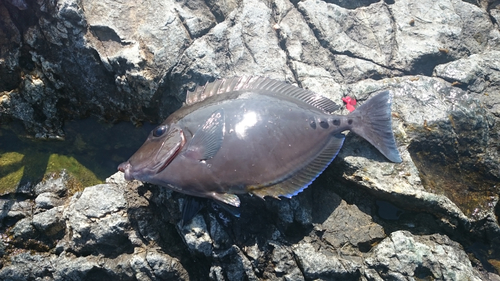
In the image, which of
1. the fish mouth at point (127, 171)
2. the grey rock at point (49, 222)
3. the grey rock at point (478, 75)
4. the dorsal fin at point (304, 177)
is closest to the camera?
the dorsal fin at point (304, 177)

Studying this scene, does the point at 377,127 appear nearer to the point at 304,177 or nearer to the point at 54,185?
the point at 304,177

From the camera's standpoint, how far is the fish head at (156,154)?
3.53 m

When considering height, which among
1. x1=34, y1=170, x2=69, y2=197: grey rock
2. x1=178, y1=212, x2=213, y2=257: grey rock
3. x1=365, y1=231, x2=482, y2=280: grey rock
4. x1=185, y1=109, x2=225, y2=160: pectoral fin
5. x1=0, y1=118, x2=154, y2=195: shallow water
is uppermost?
x1=185, y1=109, x2=225, y2=160: pectoral fin

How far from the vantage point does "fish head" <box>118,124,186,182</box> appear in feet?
11.6

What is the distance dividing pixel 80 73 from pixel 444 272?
5.04 meters

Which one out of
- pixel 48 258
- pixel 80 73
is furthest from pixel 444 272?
pixel 80 73

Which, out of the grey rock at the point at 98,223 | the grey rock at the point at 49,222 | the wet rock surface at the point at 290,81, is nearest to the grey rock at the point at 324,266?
the wet rock surface at the point at 290,81

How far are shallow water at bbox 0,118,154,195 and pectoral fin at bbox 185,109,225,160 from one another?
1.72 meters

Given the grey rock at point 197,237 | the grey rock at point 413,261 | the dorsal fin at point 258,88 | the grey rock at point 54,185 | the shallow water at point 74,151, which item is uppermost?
the dorsal fin at point 258,88

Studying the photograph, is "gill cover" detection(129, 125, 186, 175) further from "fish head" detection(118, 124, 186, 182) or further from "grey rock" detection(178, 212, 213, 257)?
"grey rock" detection(178, 212, 213, 257)

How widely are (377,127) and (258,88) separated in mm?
1432

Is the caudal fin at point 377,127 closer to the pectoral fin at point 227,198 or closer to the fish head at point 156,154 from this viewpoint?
the pectoral fin at point 227,198

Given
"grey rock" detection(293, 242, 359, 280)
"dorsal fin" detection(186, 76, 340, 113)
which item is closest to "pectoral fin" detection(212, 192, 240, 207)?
"grey rock" detection(293, 242, 359, 280)

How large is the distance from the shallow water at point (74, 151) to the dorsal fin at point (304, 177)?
234 cm
